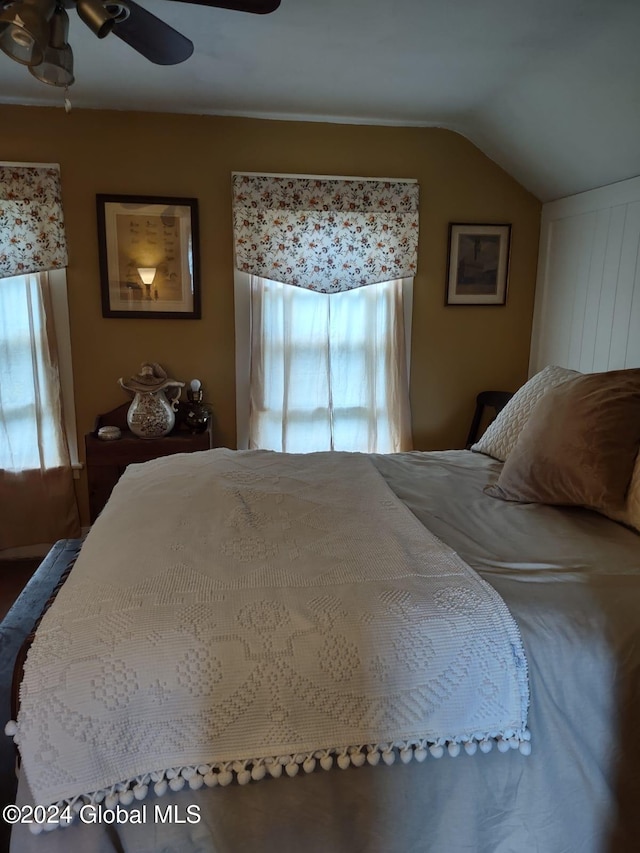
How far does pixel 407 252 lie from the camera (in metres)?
3.28

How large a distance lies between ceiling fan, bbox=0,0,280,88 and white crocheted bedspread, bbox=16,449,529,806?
1284mm

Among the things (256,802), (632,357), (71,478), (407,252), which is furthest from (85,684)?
(407,252)

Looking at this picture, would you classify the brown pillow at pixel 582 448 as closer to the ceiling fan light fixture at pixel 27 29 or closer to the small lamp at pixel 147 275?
the ceiling fan light fixture at pixel 27 29

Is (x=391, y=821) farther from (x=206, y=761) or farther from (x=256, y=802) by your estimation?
(x=206, y=761)

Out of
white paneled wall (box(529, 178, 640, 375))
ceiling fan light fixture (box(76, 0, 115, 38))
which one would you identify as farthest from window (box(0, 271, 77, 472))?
white paneled wall (box(529, 178, 640, 375))

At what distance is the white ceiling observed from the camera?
202 centimetres

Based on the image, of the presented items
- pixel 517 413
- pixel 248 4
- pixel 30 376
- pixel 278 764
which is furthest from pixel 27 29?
pixel 30 376

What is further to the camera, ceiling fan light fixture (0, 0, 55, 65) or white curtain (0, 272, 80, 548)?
white curtain (0, 272, 80, 548)

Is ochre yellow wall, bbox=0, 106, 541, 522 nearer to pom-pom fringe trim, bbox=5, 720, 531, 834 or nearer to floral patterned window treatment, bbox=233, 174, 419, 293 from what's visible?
floral patterned window treatment, bbox=233, 174, 419, 293

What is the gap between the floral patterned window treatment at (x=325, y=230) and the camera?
311 centimetres

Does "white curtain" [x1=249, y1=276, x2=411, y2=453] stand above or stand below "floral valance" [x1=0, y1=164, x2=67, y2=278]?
below

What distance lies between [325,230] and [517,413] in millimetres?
1608

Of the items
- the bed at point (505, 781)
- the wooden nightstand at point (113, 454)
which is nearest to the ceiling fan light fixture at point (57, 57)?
the bed at point (505, 781)

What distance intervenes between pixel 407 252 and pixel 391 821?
2.83 metres
